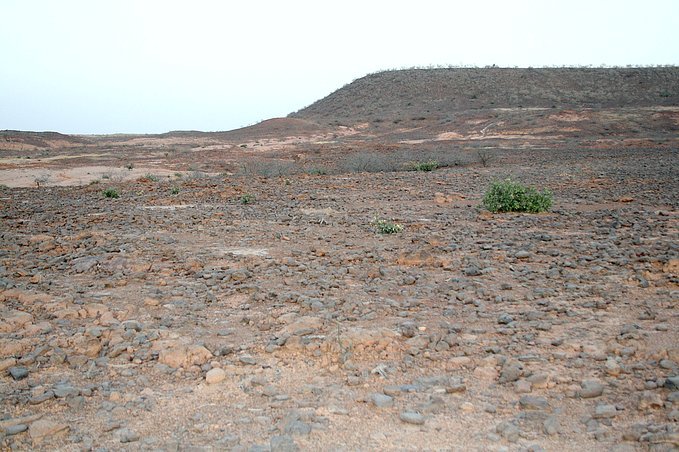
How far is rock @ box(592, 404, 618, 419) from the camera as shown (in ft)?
10.0

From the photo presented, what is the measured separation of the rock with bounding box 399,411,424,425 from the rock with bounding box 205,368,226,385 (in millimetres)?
1172

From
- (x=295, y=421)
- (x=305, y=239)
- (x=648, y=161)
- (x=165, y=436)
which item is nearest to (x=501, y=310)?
(x=295, y=421)

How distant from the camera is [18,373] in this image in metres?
3.64

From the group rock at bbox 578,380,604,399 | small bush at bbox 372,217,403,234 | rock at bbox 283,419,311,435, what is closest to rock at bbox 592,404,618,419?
rock at bbox 578,380,604,399

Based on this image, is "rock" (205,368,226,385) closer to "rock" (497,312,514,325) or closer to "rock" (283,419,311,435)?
"rock" (283,419,311,435)

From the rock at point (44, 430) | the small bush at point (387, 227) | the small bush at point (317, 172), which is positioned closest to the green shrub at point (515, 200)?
the small bush at point (387, 227)

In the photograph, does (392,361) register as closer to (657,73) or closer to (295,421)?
(295,421)

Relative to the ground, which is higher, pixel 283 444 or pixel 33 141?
pixel 33 141

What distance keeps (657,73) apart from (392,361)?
63.8 meters

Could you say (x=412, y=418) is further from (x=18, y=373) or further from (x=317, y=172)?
(x=317, y=172)

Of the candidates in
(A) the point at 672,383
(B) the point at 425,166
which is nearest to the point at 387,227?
A: (A) the point at 672,383

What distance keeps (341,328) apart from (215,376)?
3.46ft

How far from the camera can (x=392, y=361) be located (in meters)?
3.84

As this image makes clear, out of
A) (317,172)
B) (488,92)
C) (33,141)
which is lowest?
(317,172)
